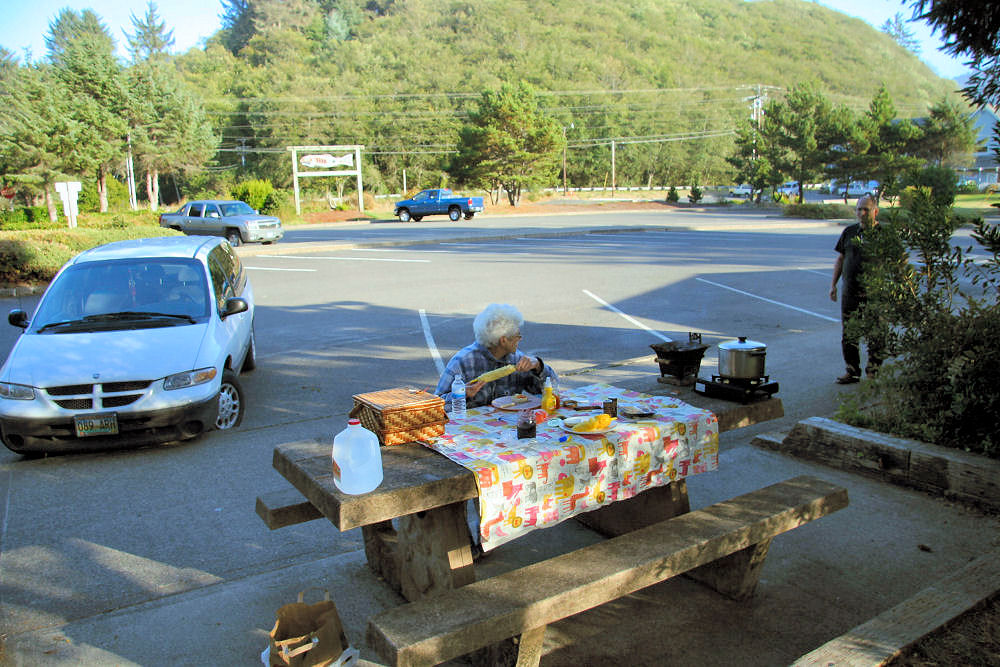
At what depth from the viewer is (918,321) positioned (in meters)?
5.00

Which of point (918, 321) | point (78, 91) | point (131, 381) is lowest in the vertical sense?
point (131, 381)

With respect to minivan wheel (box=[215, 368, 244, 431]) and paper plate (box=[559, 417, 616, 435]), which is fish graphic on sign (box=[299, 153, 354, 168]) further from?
paper plate (box=[559, 417, 616, 435])

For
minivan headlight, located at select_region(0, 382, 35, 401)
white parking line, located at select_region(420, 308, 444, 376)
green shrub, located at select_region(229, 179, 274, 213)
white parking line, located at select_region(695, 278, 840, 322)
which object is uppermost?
green shrub, located at select_region(229, 179, 274, 213)

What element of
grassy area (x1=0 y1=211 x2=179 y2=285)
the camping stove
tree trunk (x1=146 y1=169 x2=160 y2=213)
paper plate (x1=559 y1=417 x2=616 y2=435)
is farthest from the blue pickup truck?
paper plate (x1=559 y1=417 x2=616 y2=435)

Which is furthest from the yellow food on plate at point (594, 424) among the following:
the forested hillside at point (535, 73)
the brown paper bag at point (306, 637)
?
the forested hillside at point (535, 73)

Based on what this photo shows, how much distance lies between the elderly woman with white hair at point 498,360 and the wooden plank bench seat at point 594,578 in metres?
1.54

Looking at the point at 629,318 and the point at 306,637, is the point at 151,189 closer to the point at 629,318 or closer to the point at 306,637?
the point at 629,318

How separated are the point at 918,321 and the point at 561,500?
10.8 ft

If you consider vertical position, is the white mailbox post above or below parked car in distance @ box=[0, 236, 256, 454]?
above

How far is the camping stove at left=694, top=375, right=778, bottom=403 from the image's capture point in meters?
4.09

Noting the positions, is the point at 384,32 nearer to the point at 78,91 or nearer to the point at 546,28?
the point at 546,28

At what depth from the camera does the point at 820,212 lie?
128ft

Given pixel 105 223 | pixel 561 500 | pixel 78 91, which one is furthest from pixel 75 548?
pixel 78 91

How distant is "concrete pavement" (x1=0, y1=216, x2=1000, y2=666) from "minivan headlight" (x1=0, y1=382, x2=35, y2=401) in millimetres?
2538
